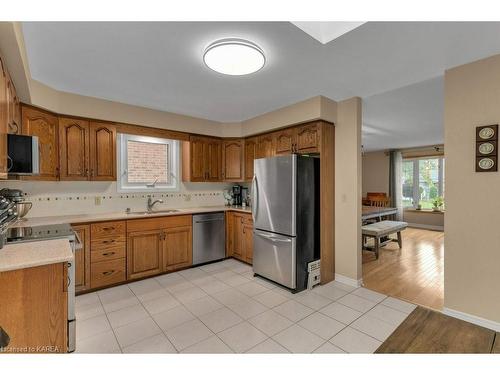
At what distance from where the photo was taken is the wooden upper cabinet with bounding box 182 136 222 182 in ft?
12.7

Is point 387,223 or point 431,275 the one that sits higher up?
point 387,223

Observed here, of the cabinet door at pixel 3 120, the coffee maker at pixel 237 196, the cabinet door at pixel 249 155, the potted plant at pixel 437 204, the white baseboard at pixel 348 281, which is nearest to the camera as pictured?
the cabinet door at pixel 3 120

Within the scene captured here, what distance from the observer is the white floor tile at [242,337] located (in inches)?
73.0

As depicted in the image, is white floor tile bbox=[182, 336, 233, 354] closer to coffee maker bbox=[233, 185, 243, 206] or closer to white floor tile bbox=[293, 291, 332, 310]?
white floor tile bbox=[293, 291, 332, 310]

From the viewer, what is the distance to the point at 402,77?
93.9 inches

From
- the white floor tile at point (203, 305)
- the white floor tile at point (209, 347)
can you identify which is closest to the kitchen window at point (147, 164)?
the white floor tile at point (203, 305)

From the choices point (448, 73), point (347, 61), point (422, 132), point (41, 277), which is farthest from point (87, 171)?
point (422, 132)

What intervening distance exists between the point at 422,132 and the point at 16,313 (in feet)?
21.0

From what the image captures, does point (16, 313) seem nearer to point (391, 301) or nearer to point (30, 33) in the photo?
point (30, 33)

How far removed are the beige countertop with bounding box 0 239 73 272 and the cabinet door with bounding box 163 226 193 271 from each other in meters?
1.70

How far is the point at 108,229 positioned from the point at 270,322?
213 centimetres

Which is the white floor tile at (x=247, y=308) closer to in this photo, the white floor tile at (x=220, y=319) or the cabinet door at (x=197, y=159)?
the white floor tile at (x=220, y=319)

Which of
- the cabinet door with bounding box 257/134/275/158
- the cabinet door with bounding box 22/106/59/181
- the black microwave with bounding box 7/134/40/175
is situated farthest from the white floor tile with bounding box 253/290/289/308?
the cabinet door with bounding box 22/106/59/181

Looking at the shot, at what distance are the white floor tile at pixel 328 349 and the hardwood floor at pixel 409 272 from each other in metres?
1.32
